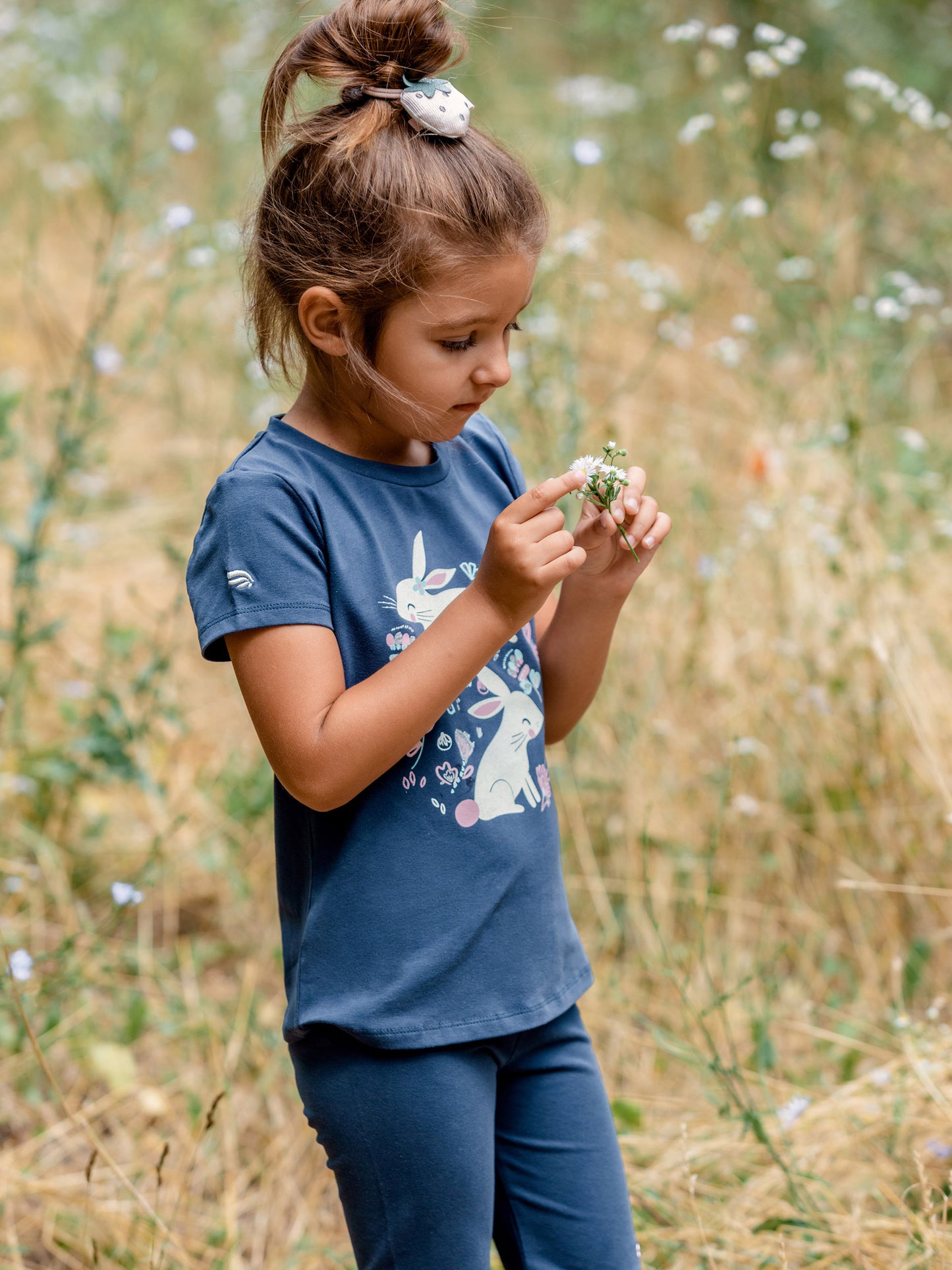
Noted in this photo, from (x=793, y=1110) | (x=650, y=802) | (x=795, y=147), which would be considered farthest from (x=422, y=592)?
(x=795, y=147)

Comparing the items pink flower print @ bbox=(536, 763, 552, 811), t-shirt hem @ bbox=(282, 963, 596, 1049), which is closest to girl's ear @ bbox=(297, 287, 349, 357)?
pink flower print @ bbox=(536, 763, 552, 811)

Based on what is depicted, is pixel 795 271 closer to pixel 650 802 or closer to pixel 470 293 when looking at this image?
pixel 650 802

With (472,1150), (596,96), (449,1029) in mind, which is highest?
(596,96)

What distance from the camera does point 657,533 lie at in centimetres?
117

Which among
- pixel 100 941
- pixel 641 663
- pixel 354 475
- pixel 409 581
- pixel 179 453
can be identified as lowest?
pixel 100 941

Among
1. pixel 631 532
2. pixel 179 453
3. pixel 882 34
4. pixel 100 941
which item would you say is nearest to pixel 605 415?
pixel 179 453

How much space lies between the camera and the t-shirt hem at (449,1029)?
3.55 feet

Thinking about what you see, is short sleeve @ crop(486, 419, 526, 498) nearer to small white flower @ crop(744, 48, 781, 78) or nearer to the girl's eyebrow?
the girl's eyebrow

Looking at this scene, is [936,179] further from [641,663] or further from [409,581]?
[409,581]

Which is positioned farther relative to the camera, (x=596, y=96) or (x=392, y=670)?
(x=596, y=96)

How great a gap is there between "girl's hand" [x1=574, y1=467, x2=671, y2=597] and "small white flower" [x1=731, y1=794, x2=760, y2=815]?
1.05 metres

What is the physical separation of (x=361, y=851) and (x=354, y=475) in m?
0.36

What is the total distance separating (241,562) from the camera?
1.07m

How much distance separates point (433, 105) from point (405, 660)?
1.73ft
